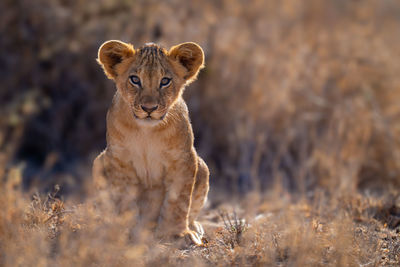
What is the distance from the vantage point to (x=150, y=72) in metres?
4.72

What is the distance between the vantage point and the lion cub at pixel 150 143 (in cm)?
472

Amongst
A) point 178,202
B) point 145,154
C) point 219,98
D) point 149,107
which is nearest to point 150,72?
Result: point 149,107

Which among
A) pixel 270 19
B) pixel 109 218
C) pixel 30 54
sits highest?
pixel 270 19

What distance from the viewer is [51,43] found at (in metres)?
9.20

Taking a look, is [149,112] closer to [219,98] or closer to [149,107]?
[149,107]

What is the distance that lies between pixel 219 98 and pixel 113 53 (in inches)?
200

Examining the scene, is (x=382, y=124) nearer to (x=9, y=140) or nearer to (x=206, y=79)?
(x=206, y=79)

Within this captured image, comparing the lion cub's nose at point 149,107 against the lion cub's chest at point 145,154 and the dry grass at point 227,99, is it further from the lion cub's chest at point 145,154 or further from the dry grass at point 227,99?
the dry grass at point 227,99

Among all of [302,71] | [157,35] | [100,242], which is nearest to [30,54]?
[157,35]

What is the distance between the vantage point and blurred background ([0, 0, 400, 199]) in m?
8.89

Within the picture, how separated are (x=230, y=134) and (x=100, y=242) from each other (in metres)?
5.88

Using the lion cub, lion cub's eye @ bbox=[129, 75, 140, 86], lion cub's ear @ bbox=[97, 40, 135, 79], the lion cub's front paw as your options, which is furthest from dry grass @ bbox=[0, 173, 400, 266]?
lion cub's ear @ bbox=[97, 40, 135, 79]

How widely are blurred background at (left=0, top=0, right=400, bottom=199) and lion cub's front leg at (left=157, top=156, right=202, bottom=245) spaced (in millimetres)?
3742

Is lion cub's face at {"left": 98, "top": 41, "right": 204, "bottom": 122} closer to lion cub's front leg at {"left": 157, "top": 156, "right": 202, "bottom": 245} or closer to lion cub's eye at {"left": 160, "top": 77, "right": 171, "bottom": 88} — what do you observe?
lion cub's eye at {"left": 160, "top": 77, "right": 171, "bottom": 88}
